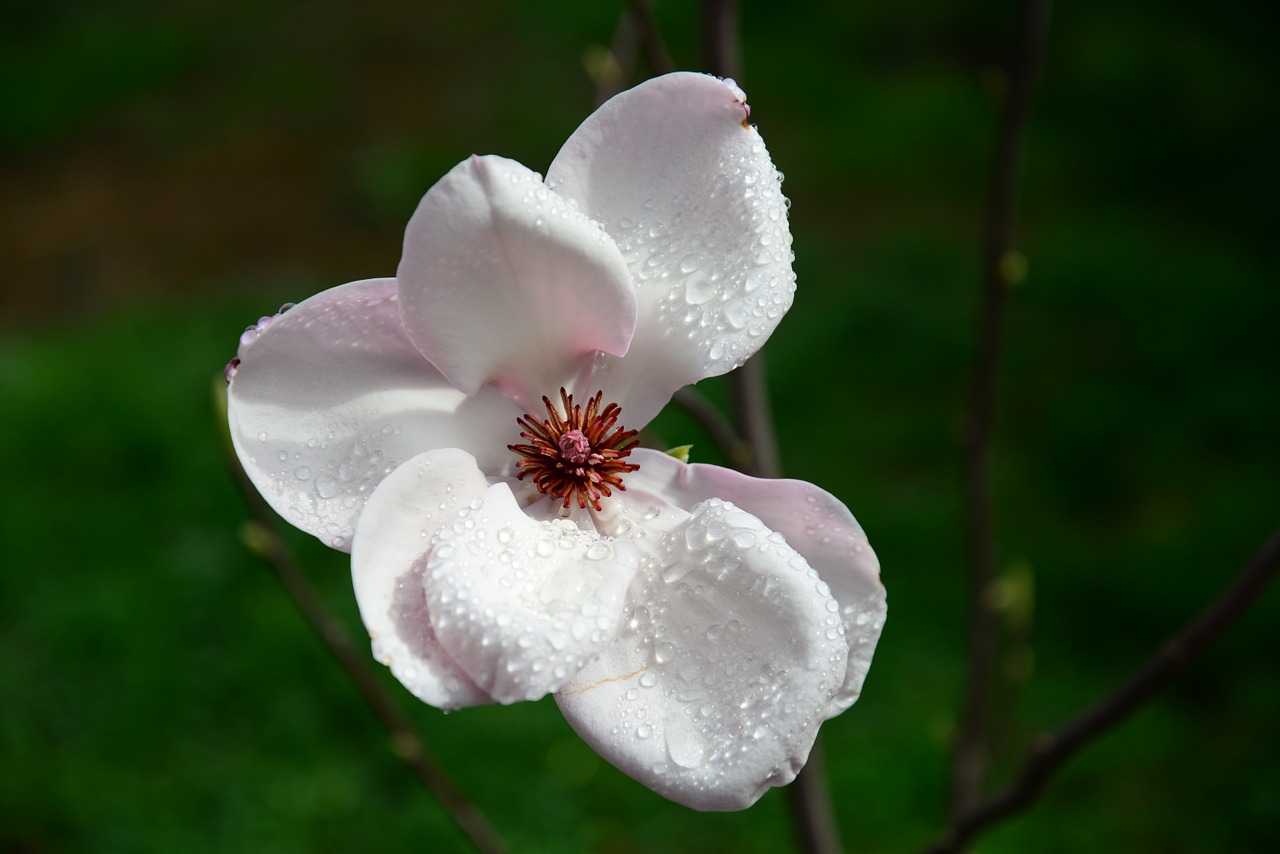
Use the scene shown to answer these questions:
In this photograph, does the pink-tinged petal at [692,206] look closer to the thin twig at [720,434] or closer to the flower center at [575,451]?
the flower center at [575,451]

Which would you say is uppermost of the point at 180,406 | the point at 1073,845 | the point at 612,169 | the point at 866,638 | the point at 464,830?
the point at 612,169

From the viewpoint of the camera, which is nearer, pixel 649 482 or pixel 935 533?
pixel 649 482

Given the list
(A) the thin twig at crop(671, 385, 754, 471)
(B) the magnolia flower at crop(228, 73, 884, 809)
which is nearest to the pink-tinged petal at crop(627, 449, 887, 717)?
(B) the magnolia flower at crop(228, 73, 884, 809)

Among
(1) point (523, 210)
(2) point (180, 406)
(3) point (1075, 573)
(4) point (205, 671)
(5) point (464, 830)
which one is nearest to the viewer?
(1) point (523, 210)

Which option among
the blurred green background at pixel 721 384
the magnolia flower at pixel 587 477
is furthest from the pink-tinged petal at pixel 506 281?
the blurred green background at pixel 721 384

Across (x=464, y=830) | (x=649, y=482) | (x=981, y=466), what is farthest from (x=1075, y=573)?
(x=649, y=482)

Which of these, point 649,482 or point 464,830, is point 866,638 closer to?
point 649,482
